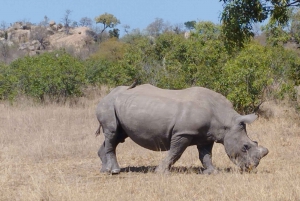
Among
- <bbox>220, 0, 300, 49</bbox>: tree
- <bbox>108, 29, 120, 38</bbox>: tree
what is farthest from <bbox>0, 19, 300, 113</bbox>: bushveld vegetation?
<bbox>108, 29, 120, 38</bbox>: tree

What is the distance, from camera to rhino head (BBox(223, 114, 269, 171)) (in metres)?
9.75

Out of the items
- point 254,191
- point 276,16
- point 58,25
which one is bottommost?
point 58,25

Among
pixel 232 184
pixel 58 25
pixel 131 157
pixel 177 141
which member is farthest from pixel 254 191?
pixel 58 25

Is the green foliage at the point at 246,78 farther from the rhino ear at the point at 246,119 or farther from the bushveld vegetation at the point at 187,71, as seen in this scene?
the rhino ear at the point at 246,119

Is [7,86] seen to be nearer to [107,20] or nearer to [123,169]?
[123,169]

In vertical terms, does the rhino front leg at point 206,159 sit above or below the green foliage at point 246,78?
above

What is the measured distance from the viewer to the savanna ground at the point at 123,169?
7914 millimetres

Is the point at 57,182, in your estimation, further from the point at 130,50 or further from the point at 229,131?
the point at 130,50

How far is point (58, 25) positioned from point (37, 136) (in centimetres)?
7383

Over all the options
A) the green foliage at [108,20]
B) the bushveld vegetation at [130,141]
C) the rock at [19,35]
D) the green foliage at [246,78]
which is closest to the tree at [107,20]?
Result: the green foliage at [108,20]

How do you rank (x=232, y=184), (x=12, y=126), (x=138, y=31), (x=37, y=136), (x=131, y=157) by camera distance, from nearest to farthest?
(x=232, y=184)
(x=131, y=157)
(x=37, y=136)
(x=12, y=126)
(x=138, y=31)

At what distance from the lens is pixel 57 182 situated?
9141 millimetres

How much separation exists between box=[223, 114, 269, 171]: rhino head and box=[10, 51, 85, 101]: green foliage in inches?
524

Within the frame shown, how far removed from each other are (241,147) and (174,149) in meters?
1.07
